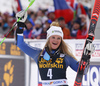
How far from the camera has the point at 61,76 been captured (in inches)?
137

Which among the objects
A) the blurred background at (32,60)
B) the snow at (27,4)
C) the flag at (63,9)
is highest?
the snow at (27,4)

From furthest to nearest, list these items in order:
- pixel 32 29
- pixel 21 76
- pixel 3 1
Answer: pixel 3 1 < pixel 32 29 < pixel 21 76

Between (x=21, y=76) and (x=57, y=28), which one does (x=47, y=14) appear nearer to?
(x=21, y=76)

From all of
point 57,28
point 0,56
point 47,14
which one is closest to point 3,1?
point 47,14

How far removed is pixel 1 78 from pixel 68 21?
3.01 metres

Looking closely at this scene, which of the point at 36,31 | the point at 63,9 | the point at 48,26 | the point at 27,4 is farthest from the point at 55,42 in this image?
the point at 27,4

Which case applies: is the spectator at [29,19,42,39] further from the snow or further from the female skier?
the snow

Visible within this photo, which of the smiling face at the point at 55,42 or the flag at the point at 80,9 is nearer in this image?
the smiling face at the point at 55,42

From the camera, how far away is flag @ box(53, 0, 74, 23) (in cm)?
704

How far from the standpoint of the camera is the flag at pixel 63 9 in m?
7.04

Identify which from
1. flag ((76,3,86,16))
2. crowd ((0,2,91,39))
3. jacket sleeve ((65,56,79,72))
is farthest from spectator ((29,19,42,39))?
jacket sleeve ((65,56,79,72))

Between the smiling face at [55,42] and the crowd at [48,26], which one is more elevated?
the crowd at [48,26]

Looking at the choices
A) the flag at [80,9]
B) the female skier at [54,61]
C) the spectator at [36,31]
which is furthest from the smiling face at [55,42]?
the flag at [80,9]

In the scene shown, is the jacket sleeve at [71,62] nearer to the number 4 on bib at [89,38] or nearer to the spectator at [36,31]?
the number 4 on bib at [89,38]
